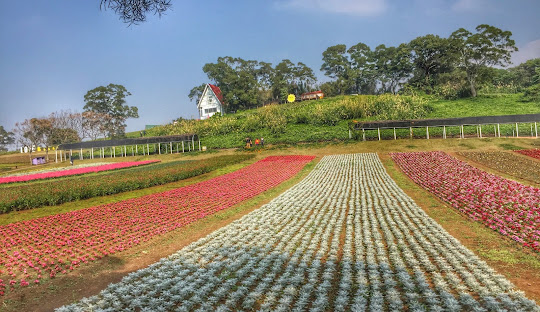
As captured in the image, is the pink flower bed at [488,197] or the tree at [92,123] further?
the tree at [92,123]

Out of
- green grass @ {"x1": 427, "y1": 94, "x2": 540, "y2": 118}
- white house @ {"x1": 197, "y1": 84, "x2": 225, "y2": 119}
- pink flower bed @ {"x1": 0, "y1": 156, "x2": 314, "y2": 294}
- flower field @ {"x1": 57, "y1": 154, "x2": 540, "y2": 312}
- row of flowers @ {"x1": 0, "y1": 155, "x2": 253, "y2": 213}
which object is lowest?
flower field @ {"x1": 57, "y1": 154, "x2": 540, "y2": 312}

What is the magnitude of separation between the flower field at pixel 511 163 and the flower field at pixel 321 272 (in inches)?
462

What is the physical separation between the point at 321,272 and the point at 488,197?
35.0ft

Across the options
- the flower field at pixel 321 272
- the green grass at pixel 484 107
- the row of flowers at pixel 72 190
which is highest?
the green grass at pixel 484 107

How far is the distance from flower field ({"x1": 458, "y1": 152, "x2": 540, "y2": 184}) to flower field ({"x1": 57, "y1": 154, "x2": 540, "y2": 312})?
11732 mm

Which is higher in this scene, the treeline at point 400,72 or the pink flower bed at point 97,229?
the treeline at point 400,72

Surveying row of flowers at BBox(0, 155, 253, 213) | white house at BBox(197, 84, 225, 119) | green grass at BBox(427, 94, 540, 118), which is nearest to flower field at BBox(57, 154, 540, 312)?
row of flowers at BBox(0, 155, 253, 213)

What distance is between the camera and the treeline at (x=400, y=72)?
182ft

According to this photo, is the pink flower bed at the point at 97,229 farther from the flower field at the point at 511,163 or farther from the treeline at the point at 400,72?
the treeline at the point at 400,72

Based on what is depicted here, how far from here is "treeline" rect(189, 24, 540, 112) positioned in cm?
5559

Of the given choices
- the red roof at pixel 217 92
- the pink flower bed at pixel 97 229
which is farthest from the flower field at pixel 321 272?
the red roof at pixel 217 92

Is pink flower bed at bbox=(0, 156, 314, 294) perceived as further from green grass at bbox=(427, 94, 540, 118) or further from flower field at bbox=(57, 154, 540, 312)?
green grass at bbox=(427, 94, 540, 118)

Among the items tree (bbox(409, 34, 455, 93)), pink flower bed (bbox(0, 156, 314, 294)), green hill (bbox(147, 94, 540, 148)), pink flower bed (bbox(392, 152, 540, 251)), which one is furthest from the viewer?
tree (bbox(409, 34, 455, 93))

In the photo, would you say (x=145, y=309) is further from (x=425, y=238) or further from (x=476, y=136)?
(x=476, y=136)
